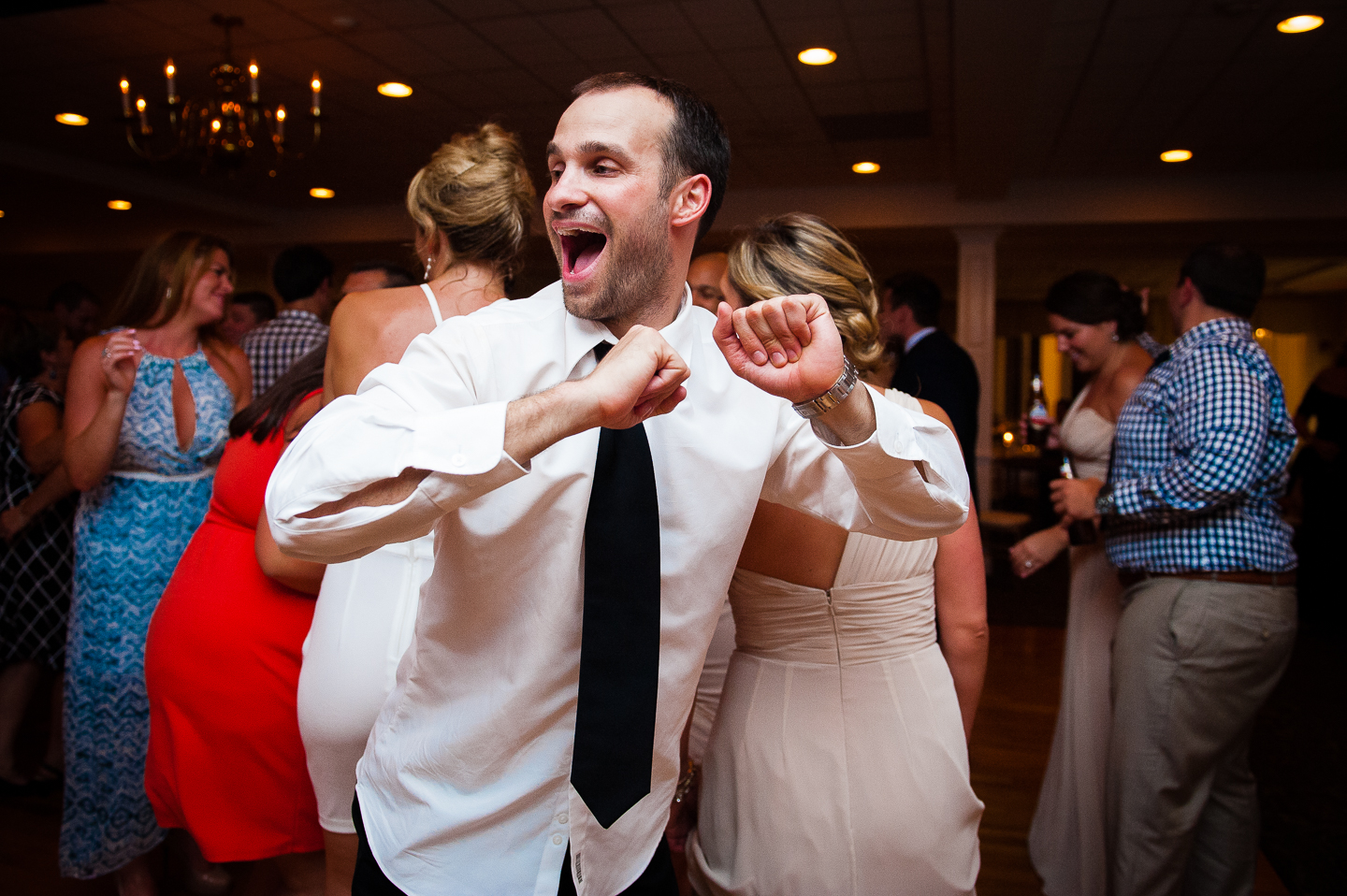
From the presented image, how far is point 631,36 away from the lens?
4801mm

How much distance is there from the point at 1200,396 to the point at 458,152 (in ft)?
5.84

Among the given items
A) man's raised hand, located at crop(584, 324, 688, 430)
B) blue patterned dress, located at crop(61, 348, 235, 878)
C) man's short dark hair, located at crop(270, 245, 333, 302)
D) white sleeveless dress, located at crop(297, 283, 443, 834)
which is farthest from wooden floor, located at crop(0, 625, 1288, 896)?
man's short dark hair, located at crop(270, 245, 333, 302)

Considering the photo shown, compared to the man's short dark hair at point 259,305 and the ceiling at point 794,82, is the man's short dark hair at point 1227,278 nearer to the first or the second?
the ceiling at point 794,82

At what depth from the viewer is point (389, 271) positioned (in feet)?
8.54

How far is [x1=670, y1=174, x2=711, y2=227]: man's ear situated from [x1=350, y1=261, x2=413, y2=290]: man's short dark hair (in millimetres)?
1529

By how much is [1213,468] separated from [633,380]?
1805 millimetres

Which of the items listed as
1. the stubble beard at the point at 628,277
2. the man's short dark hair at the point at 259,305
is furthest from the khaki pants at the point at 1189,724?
the man's short dark hair at the point at 259,305

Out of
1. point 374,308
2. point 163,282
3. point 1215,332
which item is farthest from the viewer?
point 163,282

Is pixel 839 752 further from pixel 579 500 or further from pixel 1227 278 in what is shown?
pixel 1227 278

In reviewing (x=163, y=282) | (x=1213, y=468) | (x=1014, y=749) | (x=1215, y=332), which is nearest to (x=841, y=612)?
(x=1213, y=468)

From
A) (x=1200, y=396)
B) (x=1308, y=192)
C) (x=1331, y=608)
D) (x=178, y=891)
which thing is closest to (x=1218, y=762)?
(x=1200, y=396)

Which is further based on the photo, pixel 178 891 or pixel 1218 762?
pixel 178 891

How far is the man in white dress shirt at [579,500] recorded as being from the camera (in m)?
1.02

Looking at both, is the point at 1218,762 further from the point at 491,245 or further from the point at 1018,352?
the point at 1018,352
